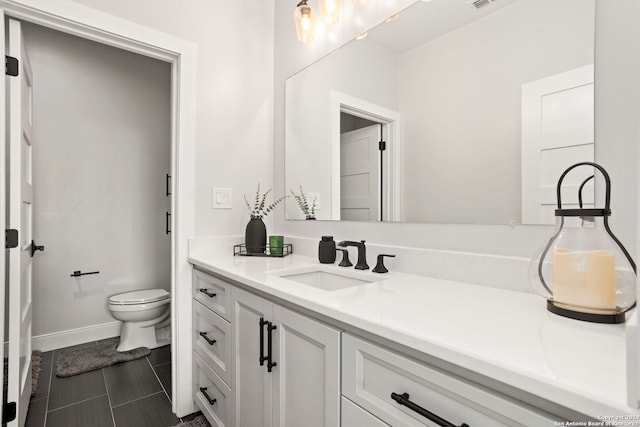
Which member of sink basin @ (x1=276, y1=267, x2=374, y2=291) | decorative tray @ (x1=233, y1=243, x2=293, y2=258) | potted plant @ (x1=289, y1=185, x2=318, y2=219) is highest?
potted plant @ (x1=289, y1=185, x2=318, y2=219)

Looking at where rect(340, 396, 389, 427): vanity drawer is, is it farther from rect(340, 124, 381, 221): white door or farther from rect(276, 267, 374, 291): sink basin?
rect(340, 124, 381, 221): white door

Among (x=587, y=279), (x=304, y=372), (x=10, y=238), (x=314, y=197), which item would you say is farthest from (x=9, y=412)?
(x=587, y=279)

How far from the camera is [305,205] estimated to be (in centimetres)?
197

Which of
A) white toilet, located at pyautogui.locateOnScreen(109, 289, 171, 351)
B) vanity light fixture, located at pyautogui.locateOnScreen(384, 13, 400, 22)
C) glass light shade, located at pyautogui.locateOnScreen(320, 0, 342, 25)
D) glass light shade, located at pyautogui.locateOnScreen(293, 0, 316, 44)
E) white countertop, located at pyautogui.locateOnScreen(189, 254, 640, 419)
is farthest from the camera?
white toilet, located at pyautogui.locateOnScreen(109, 289, 171, 351)

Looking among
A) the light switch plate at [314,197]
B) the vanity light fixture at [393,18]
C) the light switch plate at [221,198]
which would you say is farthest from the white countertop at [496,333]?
the vanity light fixture at [393,18]

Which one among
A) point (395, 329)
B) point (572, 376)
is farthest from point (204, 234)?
point (572, 376)

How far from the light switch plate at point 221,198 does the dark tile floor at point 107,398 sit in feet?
3.75

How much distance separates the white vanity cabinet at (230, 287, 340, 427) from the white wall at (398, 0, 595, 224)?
679 mm

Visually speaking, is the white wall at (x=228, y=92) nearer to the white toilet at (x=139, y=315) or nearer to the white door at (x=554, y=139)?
the white toilet at (x=139, y=315)

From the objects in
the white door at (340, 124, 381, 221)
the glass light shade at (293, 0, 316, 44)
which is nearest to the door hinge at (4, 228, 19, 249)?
the white door at (340, 124, 381, 221)

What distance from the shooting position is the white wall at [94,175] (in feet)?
8.49

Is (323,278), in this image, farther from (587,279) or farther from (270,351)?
(587,279)

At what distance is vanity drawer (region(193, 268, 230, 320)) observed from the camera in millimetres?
1447

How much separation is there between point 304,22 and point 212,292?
151 centimetres
